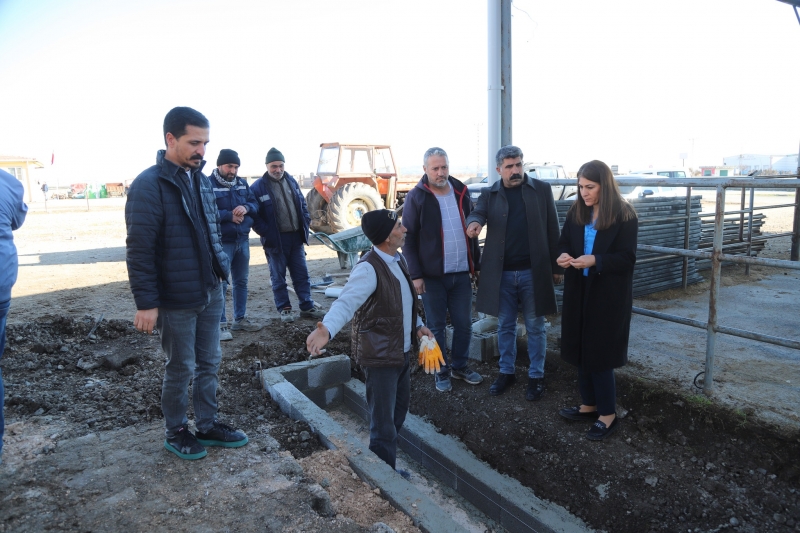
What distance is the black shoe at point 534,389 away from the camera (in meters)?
3.96

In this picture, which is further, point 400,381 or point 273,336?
point 273,336

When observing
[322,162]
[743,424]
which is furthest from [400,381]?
[322,162]

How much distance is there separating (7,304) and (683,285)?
6.62 m

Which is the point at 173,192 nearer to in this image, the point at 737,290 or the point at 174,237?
the point at 174,237

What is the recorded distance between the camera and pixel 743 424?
10.6 feet

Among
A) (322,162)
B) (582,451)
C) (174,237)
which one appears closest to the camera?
(174,237)

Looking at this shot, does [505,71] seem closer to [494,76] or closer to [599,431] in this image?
[494,76]

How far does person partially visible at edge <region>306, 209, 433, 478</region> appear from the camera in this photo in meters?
2.74

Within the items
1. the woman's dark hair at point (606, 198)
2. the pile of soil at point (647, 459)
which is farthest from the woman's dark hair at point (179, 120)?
the pile of soil at point (647, 459)

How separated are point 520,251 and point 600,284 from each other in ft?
2.57

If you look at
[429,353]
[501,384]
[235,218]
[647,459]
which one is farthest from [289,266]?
[647,459]

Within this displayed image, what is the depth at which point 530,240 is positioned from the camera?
387cm

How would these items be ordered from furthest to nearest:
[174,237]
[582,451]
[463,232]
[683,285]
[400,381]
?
[683,285] < [463,232] < [582,451] < [400,381] < [174,237]

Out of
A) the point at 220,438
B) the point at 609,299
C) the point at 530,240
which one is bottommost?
the point at 220,438
